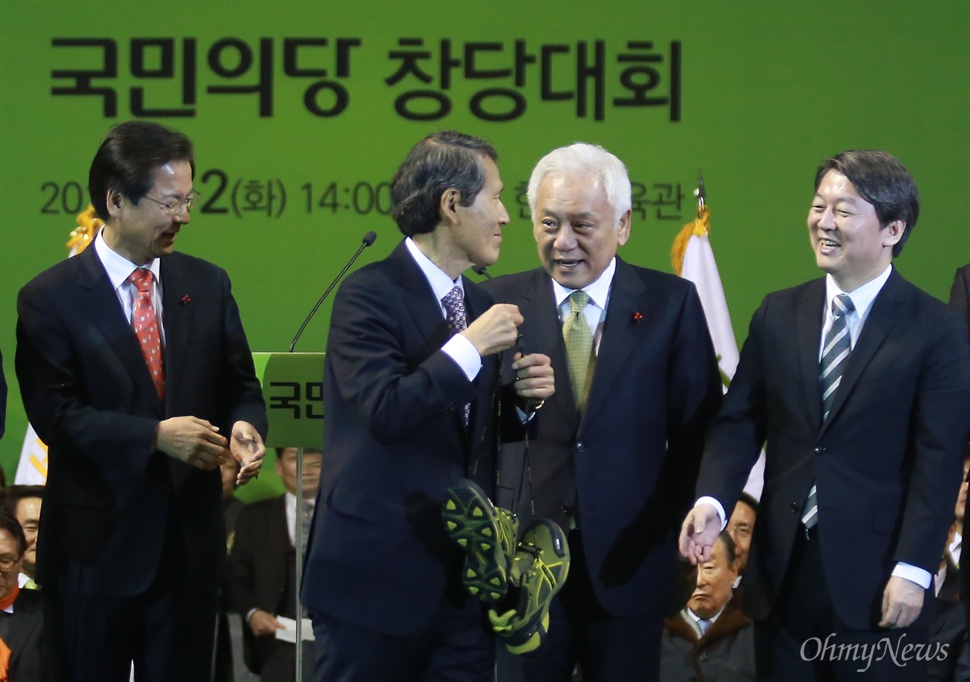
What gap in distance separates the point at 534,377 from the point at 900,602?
907mm

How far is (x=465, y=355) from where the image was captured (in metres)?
2.43

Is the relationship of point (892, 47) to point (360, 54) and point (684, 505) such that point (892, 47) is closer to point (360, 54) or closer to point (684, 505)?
point (360, 54)

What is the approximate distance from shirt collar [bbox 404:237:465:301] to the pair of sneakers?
42cm

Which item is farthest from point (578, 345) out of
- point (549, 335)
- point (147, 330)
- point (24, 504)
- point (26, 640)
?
point (24, 504)

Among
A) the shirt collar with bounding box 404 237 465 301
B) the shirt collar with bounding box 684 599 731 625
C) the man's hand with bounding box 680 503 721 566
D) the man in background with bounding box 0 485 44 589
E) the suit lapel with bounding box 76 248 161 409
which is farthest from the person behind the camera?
the man in background with bounding box 0 485 44 589

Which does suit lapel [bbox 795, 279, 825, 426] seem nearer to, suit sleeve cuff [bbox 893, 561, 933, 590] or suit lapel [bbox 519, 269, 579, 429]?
→ suit sleeve cuff [bbox 893, 561, 933, 590]

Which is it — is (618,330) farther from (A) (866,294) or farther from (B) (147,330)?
(B) (147,330)

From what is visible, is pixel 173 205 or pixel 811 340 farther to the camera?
pixel 173 205

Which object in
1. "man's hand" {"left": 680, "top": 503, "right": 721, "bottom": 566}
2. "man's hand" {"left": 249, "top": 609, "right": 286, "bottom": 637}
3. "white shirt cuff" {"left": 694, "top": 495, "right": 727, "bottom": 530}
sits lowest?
"man's hand" {"left": 249, "top": 609, "right": 286, "bottom": 637}

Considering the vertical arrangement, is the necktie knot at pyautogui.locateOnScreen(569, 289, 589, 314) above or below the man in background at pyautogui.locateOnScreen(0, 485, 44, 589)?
above

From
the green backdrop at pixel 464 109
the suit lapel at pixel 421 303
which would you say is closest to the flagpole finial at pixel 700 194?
the green backdrop at pixel 464 109

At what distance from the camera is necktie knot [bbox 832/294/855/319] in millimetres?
2910

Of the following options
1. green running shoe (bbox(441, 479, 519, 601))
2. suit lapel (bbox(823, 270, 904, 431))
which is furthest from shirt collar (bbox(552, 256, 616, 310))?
green running shoe (bbox(441, 479, 519, 601))

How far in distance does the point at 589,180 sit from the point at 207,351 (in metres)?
1.02
